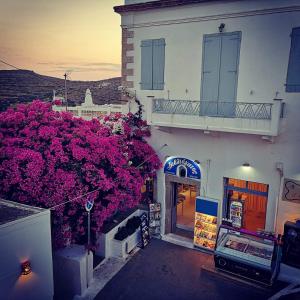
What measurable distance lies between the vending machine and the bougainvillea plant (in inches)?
107

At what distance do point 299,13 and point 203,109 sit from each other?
13.9 feet

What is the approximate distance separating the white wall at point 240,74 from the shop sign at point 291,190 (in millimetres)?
238

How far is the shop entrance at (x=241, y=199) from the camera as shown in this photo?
11.0 meters

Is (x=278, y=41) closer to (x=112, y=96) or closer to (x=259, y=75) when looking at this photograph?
(x=259, y=75)

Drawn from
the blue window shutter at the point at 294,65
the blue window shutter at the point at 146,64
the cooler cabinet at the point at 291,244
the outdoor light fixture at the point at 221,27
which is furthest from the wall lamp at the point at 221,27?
the cooler cabinet at the point at 291,244

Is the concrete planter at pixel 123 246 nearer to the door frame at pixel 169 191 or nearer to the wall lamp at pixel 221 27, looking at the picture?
the door frame at pixel 169 191

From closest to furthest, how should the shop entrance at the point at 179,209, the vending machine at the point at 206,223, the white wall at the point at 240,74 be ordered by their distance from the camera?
the white wall at the point at 240,74 → the vending machine at the point at 206,223 → the shop entrance at the point at 179,209

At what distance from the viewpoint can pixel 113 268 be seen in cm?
1098

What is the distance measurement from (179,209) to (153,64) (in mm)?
7456

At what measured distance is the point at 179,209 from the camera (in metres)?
15.0

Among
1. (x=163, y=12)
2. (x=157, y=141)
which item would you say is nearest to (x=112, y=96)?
(x=157, y=141)

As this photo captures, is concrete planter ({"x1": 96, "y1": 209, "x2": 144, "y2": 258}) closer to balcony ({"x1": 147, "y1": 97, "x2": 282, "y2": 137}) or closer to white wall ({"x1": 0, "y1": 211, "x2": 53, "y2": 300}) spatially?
white wall ({"x1": 0, "y1": 211, "x2": 53, "y2": 300})

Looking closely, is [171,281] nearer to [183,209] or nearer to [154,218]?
[154,218]

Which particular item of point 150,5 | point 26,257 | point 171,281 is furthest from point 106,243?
point 150,5
